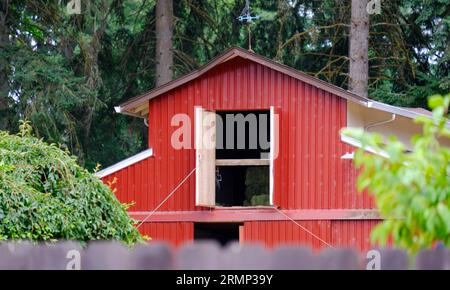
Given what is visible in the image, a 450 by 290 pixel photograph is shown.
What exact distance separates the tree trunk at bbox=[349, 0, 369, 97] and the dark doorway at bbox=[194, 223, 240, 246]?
4.75 meters

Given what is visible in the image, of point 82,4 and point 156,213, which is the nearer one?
point 156,213

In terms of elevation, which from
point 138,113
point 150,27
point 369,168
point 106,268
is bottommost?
point 106,268

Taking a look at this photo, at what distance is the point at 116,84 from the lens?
105 feet

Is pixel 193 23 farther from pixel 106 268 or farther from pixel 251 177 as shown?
pixel 106 268

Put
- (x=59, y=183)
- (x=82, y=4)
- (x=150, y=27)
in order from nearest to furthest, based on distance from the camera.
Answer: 1. (x=59, y=183)
2. (x=82, y=4)
3. (x=150, y=27)

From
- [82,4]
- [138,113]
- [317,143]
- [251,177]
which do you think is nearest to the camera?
[317,143]

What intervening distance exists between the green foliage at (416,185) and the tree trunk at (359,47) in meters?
19.7

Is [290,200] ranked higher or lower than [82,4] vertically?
lower

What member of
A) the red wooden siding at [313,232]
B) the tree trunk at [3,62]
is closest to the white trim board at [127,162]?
the red wooden siding at [313,232]

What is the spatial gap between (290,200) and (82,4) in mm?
11013

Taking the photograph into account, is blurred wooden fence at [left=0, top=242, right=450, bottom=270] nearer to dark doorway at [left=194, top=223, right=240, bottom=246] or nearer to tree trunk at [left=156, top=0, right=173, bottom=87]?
dark doorway at [left=194, top=223, right=240, bottom=246]

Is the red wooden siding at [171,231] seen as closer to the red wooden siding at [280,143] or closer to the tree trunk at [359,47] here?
the red wooden siding at [280,143]

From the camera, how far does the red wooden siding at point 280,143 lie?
61.7 ft

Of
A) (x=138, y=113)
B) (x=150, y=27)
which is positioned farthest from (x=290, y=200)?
(x=150, y=27)
